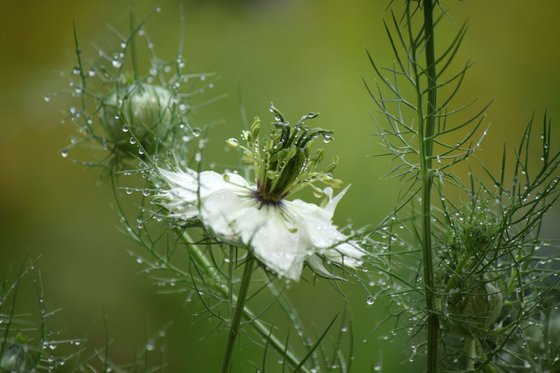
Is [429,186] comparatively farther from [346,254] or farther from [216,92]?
[216,92]

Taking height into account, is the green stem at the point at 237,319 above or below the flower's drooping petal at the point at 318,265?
below

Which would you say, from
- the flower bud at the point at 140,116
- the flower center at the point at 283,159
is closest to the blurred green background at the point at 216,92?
the flower bud at the point at 140,116

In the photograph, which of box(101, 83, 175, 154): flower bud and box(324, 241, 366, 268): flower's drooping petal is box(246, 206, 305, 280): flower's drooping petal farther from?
box(101, 83, 175, 154): flower bud

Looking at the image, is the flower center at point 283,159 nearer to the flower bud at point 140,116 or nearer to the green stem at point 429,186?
the green stem at point 429,186

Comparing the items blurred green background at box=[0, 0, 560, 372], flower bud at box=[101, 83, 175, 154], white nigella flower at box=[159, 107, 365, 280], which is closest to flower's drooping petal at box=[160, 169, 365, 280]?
white nigella flower at box=[159, 107, 365, 280]

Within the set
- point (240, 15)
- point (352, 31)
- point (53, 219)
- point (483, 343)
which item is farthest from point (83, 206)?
point (483, 343)

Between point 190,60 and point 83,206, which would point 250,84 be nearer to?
point 190,60
